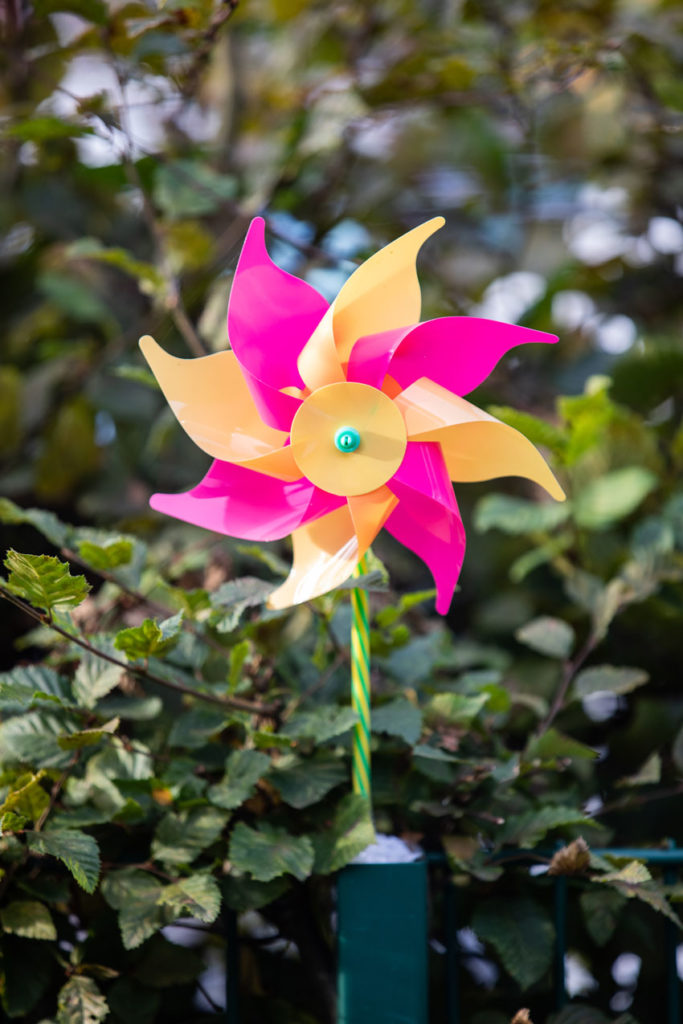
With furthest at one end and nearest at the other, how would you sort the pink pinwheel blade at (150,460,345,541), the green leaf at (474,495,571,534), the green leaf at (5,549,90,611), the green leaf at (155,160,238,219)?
the green leaf at (155,160,238,219)
the green leaf at (474,495,571,534)
the pink pinwheel blade at (150,460,345,541)
the green leaf at (5,549,90,611)

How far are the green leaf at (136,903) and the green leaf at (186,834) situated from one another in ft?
0.07

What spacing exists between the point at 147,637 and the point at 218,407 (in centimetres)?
20

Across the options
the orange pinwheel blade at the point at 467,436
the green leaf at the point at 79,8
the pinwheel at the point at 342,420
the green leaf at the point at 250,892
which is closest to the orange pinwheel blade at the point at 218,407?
the pinwheel at the point at 342,420

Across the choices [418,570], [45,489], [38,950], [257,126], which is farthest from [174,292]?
[257,126]

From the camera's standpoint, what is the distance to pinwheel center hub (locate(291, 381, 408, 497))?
0.65 m

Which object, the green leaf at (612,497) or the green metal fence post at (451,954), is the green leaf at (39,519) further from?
the green leaf at (612,497)

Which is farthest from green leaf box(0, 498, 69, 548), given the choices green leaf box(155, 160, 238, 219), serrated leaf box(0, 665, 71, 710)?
green leaf box(155, 160, 238, 219)

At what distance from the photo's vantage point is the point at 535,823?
2.32ft

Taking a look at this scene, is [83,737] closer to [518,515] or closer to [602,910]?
[602,910]

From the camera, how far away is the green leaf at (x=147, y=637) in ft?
2.02

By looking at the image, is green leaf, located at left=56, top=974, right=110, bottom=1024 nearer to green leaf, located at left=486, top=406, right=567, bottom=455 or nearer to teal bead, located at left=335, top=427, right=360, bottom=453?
teal bead, located at left=335, top=427, right=360, bottom=453

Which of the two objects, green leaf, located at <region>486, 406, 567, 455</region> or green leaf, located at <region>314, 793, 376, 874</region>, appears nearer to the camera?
green leaf, located at <region>314, 793, 376, 874</region>

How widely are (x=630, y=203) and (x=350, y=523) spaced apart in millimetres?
1200

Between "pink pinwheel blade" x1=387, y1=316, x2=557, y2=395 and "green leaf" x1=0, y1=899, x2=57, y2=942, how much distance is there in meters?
0.50
